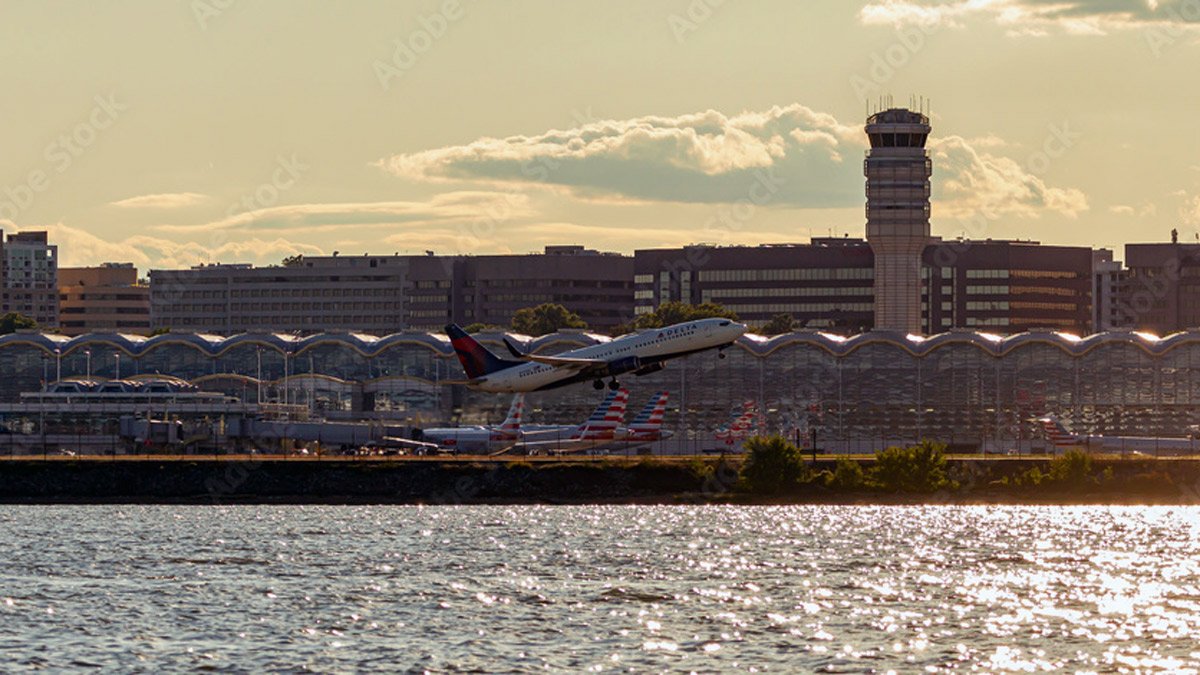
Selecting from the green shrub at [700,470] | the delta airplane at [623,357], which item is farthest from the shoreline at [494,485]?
the delta airplane at [623,357]

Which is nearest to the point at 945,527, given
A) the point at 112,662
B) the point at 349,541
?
the point at 349,541

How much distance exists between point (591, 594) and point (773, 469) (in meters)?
70.7

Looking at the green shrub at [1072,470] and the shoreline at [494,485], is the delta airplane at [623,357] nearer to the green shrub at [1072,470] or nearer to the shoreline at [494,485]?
the shoreline at [494,485]

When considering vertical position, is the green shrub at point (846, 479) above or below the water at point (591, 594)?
above

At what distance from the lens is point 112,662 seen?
81.3 meters

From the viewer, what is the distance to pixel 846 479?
17525cm

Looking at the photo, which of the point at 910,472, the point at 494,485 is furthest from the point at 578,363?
the point at 910,472

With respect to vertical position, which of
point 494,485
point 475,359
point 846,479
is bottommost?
point 494,485

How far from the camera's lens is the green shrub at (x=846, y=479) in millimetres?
175125

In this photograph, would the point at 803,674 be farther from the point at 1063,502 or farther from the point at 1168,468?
the point at 1168,468

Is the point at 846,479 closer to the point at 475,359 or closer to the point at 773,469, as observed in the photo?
the point at 773,469

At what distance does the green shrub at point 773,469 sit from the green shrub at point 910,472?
24.7 feet

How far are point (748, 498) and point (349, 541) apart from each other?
163ft

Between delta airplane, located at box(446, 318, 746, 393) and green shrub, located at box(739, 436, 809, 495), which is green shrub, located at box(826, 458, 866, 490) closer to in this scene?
Answer: green shrub, located at box(739, 436, 809, 495)
